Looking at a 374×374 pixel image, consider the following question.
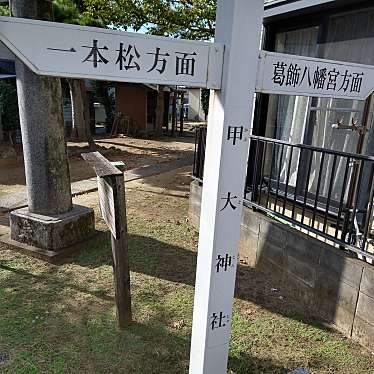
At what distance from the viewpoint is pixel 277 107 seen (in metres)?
4.78

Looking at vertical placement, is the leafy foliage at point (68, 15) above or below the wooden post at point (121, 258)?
above

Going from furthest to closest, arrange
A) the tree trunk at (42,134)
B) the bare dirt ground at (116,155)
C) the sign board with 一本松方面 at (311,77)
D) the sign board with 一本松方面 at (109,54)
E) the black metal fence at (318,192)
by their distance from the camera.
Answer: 1. the bare dirt ground at (116,155)
2. the tree trunk at (42,134)
3. the black metal fence at (318,192)
4. the sign board with 一本松方面 at (311,77)
5. the sign board with 一本松方面 at (109,54)

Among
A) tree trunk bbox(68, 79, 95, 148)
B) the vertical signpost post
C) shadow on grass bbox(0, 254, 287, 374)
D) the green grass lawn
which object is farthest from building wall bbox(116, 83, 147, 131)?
the vertical signpost post

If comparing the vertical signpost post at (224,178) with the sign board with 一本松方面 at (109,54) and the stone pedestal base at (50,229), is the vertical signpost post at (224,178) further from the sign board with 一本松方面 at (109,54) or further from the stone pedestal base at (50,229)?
the stone pedestal base at (50,229)

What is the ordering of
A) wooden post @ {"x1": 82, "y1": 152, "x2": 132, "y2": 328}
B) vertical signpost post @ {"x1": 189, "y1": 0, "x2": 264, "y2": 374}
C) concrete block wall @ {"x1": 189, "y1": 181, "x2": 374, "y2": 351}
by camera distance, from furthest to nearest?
concrete block wall @ {"x1": 189, "y1": 181, "x2": 374, "y2": 351} → wooden post @ {"x1": 82, "y1": 152, "x2": 132, "y2": 328} → vertical signpost post @ {"x1": 189, "y1": 0, "x2": 264, "y2": 374}

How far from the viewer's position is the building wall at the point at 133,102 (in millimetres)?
16641

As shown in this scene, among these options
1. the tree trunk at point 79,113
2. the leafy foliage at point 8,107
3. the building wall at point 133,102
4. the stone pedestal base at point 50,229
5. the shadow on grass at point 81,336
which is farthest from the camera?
the building wall at point 133,102

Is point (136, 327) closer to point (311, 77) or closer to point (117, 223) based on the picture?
point (117, 223)

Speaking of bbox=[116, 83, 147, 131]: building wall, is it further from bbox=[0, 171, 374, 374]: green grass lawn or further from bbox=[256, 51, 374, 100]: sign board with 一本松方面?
→ bbox=[256, 51, 374, 100]: sign board with 一本松方面

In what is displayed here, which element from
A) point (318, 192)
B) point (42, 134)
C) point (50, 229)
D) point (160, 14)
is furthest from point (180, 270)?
point (160, 14)

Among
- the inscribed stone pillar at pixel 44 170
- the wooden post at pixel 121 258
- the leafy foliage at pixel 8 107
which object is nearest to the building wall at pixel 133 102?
the leafy foliage at pixel 8 107

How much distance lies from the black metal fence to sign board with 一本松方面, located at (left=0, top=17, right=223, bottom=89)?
5.74ft

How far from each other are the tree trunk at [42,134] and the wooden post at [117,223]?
1171 millimetres

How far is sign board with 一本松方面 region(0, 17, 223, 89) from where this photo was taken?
113cm
